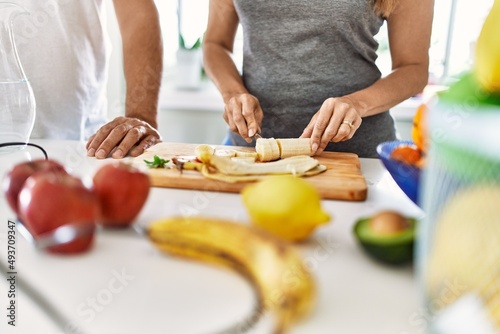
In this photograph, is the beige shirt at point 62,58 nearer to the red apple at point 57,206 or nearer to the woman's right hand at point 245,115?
the woman's right hand at point 245,115

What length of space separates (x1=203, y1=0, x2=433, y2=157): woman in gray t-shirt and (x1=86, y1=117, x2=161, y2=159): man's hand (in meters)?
0.20

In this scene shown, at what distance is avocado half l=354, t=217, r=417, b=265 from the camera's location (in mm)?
495

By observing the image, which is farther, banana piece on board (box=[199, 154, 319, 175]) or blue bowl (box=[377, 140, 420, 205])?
banana piece on board (box=[199, 154, 319, 175])

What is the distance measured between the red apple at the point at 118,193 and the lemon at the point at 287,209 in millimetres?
132

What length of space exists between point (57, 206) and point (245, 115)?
0.65m

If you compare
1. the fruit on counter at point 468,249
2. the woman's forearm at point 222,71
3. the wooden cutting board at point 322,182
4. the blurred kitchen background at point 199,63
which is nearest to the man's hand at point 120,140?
the wooden cutting board at point 322,182

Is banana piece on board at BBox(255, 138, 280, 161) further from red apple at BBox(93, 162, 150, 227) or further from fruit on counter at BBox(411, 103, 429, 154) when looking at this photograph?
red apple at BBox(93, 162, 150, 227)

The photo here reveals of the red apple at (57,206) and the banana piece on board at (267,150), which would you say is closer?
the red apple at (57,206)

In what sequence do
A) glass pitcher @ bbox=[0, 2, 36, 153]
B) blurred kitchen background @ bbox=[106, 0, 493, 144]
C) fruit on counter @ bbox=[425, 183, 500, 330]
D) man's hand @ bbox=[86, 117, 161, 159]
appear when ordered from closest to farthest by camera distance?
1. fruit on counter @ bbox=[425, 183, 500, 330]
2. glass pitcher @ bbox=[0, 2, 36, 153]
3. man's hand @ bbox=[86, 117, 161, 159]
4. blurred kitchen background @ bbox=[106, 0, 493, 144]

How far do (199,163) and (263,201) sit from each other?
1.19 ft

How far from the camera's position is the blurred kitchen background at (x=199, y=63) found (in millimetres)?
2479

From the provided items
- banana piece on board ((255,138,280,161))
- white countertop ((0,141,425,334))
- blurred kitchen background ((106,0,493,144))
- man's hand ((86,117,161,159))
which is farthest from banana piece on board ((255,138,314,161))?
blurred kitchen background ((106,0,493,144))

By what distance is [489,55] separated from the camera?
0.41 meters

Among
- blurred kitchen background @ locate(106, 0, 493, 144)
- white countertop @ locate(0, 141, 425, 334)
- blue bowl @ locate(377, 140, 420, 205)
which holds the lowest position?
blurred kitchen background @ locate(106, 0, 493, 144)
